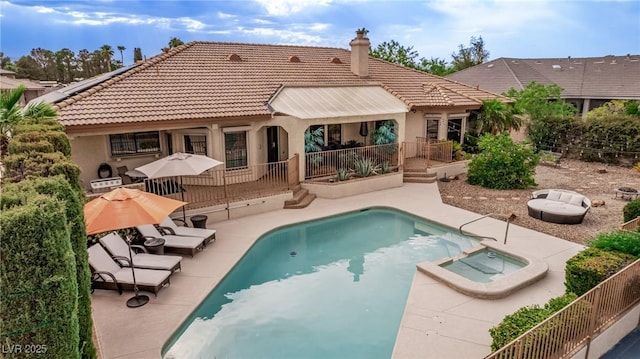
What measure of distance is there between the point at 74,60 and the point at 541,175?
10357 centimetres

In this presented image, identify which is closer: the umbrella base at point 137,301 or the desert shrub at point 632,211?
the umbrella base at point 137,301

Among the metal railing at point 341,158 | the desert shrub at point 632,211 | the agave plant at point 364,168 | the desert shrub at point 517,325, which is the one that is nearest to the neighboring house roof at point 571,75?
the metal railing at point 341,158

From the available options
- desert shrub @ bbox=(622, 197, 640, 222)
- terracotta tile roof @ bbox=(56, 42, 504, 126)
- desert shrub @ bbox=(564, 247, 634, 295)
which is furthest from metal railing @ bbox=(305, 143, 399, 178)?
desert shrub @ bbox=(564, 247, 634, 295)

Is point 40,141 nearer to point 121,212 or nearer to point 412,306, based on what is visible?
point 121,212

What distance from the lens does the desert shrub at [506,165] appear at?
24.9 m

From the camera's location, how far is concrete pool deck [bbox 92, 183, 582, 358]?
9.98 meters

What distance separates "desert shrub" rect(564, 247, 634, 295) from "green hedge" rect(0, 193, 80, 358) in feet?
40.7

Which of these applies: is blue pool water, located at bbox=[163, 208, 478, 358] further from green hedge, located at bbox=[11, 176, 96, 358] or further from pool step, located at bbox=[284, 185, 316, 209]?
green hedge, located at bbox=[11, 176, 96, 358]

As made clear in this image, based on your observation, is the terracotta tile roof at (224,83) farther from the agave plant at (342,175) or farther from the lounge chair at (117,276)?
the lounge chair at (117,276)

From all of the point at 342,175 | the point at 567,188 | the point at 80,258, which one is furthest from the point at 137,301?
the point at 567,188

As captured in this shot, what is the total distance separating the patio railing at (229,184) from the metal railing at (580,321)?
15004 mm

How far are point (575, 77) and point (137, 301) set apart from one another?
2304 inches

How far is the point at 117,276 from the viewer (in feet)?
41.4

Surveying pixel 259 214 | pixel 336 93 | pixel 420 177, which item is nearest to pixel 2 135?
pixel 259 214
